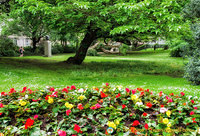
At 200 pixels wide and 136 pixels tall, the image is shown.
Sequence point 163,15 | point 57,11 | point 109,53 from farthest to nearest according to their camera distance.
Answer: point 109,53 < point 57,11 < point 163,15

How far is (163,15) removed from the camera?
1101 centimetres

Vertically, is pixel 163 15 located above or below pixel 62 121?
above

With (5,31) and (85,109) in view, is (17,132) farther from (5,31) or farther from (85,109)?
(5,31)

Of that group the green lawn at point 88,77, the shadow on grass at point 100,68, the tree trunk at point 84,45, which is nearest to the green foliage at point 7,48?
the shadow on grass at point 100,68

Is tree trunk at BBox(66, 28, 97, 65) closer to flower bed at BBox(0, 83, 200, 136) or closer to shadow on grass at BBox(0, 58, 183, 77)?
shadow on grass at BBox(0, 58, 183, 77)

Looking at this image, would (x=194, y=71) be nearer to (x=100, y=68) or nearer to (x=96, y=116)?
(x=96, y=116)

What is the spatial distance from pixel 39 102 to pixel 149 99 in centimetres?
256

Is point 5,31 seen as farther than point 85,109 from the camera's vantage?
Yes

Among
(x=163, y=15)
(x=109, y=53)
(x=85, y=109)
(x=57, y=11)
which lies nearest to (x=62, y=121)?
(x=85, y=109)

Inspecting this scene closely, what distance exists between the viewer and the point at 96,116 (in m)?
3.89

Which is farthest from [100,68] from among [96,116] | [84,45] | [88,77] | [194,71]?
[96,116]

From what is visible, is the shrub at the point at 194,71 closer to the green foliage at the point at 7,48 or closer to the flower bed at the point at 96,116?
the flower bed at the point at 96,116

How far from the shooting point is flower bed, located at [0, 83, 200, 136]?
346 centimetres

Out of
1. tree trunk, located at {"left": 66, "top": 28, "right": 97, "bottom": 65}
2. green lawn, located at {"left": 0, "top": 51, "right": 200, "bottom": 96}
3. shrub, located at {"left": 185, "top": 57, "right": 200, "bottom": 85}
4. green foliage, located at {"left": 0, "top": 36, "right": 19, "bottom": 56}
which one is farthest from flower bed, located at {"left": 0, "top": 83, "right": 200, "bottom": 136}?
green foliage, located at {"left": 0, "top": 36, "right": 19, "bottom": 56}
